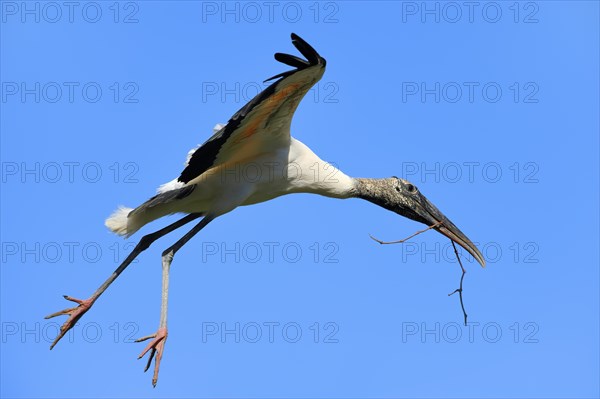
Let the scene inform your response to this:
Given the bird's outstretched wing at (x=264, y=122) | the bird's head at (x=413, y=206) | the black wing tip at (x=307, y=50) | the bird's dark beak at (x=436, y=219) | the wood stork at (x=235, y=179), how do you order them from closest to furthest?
the black wing tip at (x=307, y=50) → the bird's outstretched wing at (x=264, y=122) → the wood stork at (x=235, y=179) → the bird's head at (x=413, y=206) → the bird's dark beak at (x=436, y=219)

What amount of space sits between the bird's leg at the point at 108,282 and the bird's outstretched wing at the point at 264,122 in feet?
1.52

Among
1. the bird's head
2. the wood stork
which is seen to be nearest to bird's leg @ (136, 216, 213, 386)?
the wood stork

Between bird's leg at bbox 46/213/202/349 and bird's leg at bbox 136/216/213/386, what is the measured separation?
370mm

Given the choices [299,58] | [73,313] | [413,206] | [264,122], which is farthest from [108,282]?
[413,206]

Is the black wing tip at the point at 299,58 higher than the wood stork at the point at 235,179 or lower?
higher

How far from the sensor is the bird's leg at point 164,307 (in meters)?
9.56

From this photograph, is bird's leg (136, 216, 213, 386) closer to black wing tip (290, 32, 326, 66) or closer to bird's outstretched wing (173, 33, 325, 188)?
bird's outstretched wing (173, 33, 325, 188)

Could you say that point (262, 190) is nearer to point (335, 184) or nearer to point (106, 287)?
point (335, 184)

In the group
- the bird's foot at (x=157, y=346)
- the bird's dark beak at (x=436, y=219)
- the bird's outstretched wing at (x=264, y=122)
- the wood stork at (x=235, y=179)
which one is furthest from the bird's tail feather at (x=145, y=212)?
the bird's dark beak at (x=436, y=219)

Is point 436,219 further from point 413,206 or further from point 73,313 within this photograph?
point 73,313

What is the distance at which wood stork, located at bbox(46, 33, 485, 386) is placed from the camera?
32.5ft

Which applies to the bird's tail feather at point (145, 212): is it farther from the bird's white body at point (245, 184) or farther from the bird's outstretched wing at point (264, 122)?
the bird's outstretched wing at point (264, 122)

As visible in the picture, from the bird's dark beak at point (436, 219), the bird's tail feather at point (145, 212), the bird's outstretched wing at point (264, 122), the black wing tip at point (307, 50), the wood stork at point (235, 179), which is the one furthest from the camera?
the bird's dark beak at point (436, 219)

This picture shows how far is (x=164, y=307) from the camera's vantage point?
1001 centimetres
